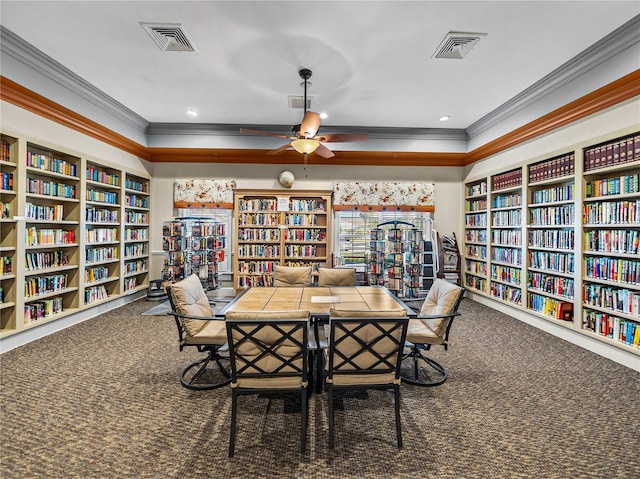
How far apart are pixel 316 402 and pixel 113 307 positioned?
4.49 meters

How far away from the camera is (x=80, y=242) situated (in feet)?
15.3

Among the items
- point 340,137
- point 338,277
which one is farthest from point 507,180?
point 338,277

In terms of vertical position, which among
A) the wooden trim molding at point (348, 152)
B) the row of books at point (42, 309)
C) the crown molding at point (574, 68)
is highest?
the crown molding at point (574, 68)

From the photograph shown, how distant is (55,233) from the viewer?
14.2ft

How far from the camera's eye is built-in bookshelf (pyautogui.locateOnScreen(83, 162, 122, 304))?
4.97m

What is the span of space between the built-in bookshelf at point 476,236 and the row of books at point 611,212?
6.57ft

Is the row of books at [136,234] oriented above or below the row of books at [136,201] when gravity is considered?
below

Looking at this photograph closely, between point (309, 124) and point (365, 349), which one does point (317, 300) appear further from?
point (309, 124)

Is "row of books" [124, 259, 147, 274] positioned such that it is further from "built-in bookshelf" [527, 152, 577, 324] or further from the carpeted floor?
"built-in bookshelf" [527, 152, 577, 324]

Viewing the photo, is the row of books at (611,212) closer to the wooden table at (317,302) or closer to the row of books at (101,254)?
the wooden table at (317,302)

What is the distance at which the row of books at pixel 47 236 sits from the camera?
3922mm

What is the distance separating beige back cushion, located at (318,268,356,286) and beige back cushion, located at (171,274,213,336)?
1.63 m

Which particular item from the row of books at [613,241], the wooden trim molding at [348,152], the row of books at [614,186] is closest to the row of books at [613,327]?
the row of books at [613,241]

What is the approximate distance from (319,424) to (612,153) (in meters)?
3.99
